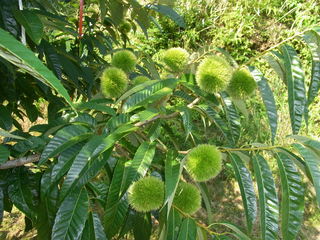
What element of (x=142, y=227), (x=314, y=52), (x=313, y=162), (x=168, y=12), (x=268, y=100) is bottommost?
(x=142, y=227)

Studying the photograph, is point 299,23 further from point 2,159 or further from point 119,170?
point 2,159

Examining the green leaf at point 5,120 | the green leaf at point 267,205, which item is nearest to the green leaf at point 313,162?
the green leaf at point 267,205

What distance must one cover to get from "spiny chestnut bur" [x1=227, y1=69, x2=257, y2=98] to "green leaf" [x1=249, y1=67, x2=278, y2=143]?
36mm

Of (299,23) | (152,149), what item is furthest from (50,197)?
(299,23)

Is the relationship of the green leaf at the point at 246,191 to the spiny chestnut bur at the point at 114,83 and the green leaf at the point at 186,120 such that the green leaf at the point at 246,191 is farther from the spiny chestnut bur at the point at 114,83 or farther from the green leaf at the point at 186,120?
the spiny chestnut bur at the point at 114,83

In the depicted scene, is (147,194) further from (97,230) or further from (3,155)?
(3,155)

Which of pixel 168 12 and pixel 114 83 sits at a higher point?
pixel 168 12

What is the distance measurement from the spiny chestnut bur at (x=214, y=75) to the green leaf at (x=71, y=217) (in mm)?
447

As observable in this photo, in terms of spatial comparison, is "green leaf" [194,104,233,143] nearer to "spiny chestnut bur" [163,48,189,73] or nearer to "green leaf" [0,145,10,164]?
"spiny chestnut bur" [163,48,189,73]

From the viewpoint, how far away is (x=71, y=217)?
0.71 metres

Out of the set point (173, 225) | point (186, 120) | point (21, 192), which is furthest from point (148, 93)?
point (21, 192)

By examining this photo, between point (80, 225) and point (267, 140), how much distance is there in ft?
7.87

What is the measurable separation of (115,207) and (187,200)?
0.20 metres

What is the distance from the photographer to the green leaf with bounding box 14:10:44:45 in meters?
0.83
